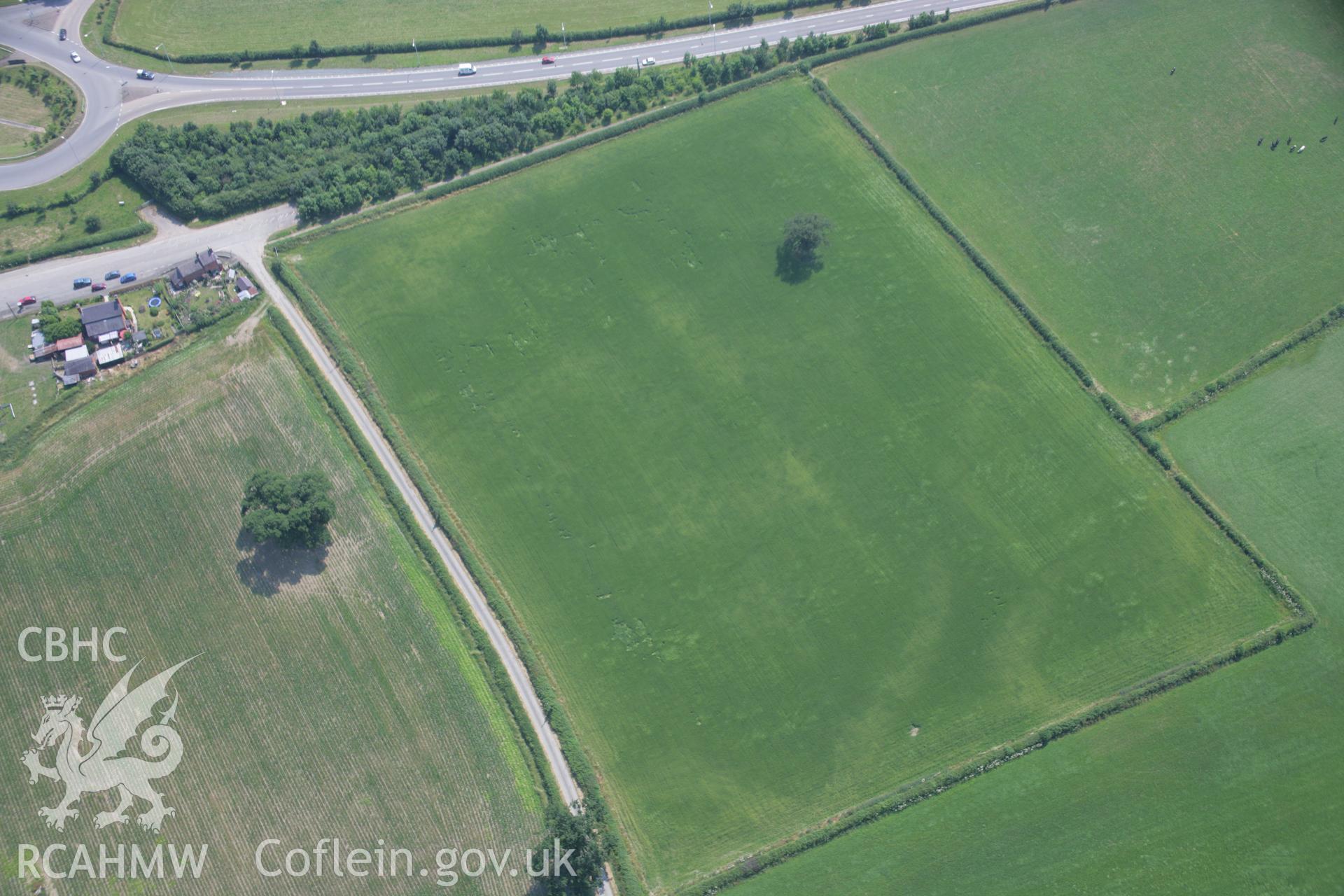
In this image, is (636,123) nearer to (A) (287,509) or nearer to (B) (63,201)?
(A) (287,509)

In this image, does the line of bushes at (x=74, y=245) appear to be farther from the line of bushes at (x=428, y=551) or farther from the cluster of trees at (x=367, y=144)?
the line of bushes at (x=428, y=551)

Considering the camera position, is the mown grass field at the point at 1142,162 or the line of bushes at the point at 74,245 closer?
the mown grass field at the point at 1142,162

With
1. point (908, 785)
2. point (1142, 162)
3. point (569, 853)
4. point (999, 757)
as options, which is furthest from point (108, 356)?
point (1142, 162)

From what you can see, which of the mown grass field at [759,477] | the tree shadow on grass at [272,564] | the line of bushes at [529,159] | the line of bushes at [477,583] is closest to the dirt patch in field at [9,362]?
the line of bushes at [477,583]

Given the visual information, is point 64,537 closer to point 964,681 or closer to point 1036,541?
point 964,681

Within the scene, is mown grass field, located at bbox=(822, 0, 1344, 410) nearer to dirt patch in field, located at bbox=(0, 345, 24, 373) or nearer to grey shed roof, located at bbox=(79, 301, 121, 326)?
grey shed roof, located at bbox=(79, 301, 121, 326)

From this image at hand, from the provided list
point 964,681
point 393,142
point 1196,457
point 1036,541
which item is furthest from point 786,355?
point 393,142
